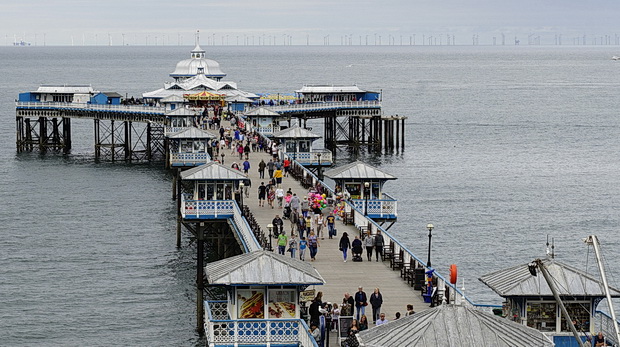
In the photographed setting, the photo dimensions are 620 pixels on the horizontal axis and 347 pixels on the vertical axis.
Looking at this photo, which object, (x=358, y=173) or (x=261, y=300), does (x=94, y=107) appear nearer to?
(x=358, y=173)

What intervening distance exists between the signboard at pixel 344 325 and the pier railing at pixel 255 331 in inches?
33.5

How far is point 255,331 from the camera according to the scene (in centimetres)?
2684

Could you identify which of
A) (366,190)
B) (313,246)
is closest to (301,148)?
(366,190)

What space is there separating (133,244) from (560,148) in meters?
56.7

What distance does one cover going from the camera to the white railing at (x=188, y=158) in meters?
63.8

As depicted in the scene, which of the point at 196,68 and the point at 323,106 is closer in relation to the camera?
the point at 323,106

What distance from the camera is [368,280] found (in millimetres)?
31938

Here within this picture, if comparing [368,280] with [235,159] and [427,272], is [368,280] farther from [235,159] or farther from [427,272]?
[235,159]

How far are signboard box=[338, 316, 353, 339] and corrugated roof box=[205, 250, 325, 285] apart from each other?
0.97 m

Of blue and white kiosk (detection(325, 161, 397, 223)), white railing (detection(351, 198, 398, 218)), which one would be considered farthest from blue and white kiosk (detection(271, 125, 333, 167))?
white railing (detection(351, 198, 398, 218))

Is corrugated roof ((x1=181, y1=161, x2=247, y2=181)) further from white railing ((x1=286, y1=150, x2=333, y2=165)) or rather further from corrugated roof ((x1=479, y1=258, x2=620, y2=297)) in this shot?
corrugated roof ((x1=479, y1=258, x2=620, y2=297))

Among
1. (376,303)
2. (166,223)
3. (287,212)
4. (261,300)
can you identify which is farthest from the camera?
(166,223)

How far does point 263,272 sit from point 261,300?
799 mm

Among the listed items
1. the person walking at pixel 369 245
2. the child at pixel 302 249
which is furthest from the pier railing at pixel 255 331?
the person walking at pixel 369 245
